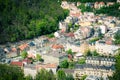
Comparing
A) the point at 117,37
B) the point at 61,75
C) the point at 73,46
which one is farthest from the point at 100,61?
the point at 117,37

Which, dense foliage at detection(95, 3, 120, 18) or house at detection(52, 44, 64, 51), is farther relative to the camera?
dense foliage at detection(95, 3, 120, 18)

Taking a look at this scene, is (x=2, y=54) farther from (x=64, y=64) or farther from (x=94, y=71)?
(x=94, y=71)

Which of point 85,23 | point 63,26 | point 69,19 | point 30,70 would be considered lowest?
point 30,70

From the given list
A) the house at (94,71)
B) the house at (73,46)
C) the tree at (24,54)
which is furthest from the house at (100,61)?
the tree at (24,54)

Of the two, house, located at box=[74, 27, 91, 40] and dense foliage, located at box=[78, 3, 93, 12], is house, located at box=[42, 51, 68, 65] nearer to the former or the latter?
house, located at box=[74, 27, 91, 40]

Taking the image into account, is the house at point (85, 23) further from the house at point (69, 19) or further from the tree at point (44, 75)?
the tree at point (44, 75)

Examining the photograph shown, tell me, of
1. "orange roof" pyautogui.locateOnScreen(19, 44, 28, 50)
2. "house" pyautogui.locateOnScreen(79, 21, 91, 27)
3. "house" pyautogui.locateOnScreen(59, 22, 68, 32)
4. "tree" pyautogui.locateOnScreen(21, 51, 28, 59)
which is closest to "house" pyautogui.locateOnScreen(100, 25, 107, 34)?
"house" pyautogui.locateOnScreen(79, 21, 91, 27)
